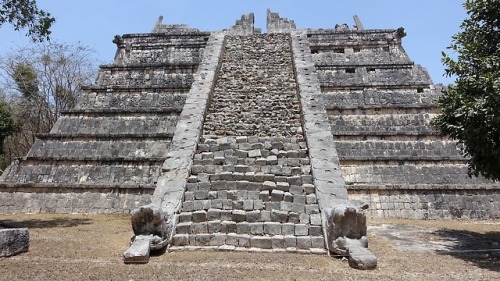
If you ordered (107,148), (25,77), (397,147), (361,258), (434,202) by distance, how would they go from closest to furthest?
(361,258) → (434,202) → (397,147) → (107,148) → (25,77)

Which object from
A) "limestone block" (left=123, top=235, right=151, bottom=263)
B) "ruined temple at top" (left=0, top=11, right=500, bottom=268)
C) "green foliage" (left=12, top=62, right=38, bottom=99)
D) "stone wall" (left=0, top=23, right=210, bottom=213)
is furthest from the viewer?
"green foliage" (left=12, top=62, right=38, bottom=99)

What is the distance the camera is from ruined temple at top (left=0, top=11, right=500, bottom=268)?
7.02 m

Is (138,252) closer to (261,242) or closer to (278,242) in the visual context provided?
(261,242)

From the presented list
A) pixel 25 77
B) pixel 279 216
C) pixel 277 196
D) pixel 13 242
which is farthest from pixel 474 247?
pixel 25 77

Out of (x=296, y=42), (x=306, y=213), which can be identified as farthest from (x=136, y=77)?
(x=306, y=213)

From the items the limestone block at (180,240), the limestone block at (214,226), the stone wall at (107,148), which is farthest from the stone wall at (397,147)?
the stone wall at (107,148)

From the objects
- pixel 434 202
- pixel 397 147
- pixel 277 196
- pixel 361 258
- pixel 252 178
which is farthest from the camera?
pixel 397 147

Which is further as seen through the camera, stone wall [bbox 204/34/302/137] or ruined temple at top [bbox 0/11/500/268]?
stone wall [bbox 204/34/302/137]

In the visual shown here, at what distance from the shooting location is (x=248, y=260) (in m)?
5.80

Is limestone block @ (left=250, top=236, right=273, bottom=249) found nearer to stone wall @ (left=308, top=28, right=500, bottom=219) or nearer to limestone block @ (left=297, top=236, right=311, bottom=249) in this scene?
limestone block @ (left=297, top=236, right=311, bottom=249)

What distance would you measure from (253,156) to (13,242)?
16.3ft

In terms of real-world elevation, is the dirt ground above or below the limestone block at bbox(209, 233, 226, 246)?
below

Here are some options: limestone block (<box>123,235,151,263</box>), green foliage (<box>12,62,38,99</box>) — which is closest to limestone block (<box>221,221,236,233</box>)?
limestone block (<box>123,235,151,263</box>)

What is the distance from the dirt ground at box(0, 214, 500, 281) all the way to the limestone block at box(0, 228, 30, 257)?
11cm
